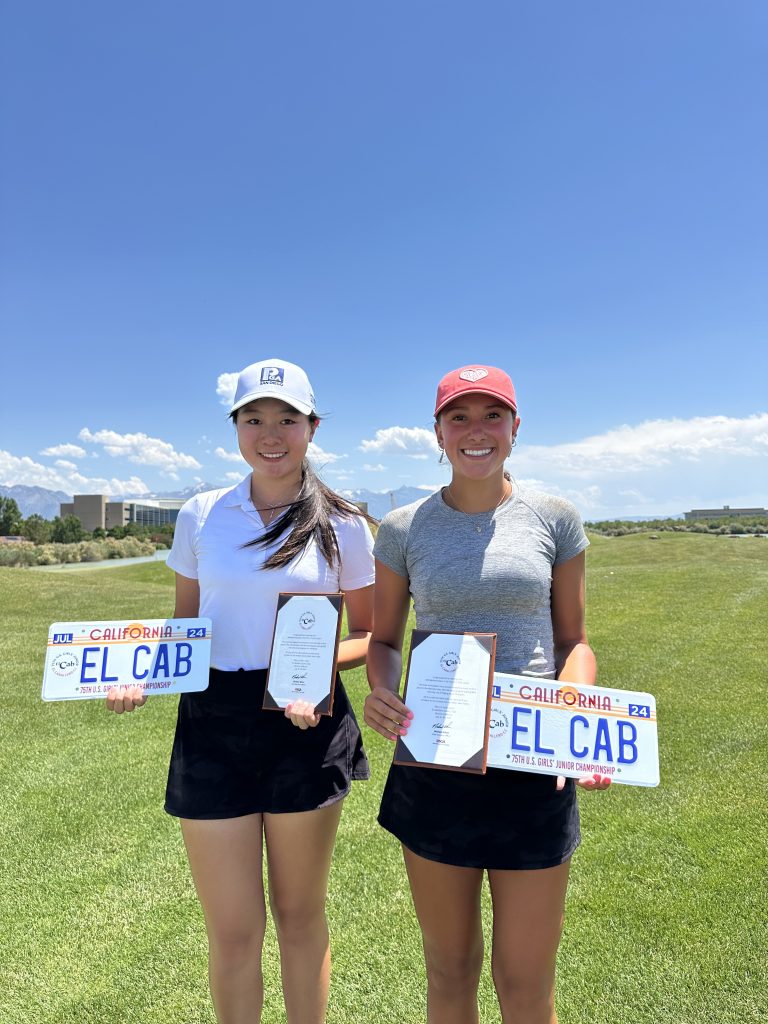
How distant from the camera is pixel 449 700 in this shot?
1718 mm

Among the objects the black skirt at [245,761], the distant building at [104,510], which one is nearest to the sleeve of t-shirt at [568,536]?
the black skirt at [245,761]

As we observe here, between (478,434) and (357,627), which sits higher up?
(478,434)

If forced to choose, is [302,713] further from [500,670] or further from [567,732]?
[567,732]

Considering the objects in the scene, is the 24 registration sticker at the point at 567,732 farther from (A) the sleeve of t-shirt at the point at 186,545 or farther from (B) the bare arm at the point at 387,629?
(A) the sleeve of t-shirt at the point at 186,545

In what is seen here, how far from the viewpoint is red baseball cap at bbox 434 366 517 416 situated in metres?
1.80

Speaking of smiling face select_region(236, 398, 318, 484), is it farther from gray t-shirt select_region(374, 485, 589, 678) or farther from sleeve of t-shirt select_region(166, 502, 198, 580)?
gray t-shirt select_region(374, 485, 589, 678)

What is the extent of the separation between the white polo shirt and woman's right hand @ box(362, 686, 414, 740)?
0.41 m

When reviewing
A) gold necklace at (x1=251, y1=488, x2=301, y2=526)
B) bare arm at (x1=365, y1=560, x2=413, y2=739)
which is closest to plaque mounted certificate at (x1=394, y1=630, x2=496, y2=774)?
bare arm at (x1=365, y1=560, x2=413, y2=739)

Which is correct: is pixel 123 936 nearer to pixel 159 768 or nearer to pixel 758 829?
pixel 159 768

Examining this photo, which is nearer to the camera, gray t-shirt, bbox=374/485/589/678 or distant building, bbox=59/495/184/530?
gray t-shirt, bbox=374/485/589/678

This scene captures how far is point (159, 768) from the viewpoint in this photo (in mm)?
5078

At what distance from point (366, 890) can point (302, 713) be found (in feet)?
7.32

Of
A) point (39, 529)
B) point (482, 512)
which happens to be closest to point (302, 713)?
point (482, 512)

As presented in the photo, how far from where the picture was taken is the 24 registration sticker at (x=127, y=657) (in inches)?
78.2
